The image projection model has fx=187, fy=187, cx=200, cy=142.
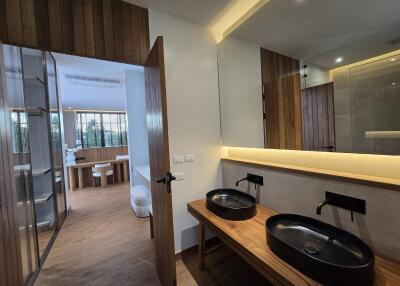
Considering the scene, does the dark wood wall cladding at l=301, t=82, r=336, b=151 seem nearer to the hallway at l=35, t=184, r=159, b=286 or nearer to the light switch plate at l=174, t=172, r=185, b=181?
the light switch plate at l=174, t=172, r=185, b=181

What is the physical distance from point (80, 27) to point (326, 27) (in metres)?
1.96

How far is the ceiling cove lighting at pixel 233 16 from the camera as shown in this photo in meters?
1.85

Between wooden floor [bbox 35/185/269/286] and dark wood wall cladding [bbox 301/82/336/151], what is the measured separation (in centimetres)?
135

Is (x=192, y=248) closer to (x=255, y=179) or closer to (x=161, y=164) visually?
(x=255, y=179)

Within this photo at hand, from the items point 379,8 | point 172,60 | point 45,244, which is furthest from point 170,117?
point 45,244

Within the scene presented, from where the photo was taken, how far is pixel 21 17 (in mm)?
1384

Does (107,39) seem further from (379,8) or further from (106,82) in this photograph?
(106,82)

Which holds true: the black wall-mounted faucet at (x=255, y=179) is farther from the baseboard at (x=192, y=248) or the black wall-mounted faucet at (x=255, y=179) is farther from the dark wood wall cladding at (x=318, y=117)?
the baseboard at (x=192, y=248)

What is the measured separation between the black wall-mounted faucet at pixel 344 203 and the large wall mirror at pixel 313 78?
34 cm

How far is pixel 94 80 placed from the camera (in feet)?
14.1

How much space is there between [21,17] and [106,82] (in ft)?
10.9

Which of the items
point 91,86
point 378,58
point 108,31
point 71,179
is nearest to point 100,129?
point 71,179

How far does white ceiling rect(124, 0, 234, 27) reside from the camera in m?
1.81

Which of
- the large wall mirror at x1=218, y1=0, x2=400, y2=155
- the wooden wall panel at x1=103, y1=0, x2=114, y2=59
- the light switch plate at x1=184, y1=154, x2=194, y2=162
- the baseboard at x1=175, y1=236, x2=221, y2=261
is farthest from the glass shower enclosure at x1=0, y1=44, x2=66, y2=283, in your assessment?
the large wall mirror at x1=218, y1=0, x2=400, y2=155
